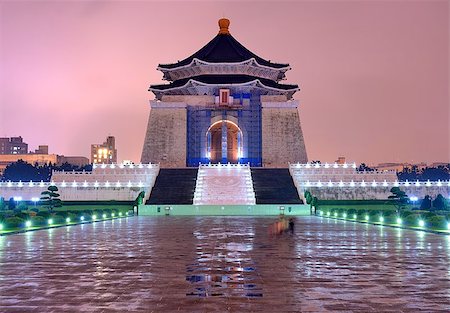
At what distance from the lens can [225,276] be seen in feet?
31.0

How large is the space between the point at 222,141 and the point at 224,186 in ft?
45.6

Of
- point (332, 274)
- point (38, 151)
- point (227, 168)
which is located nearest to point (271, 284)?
point (332, 274)

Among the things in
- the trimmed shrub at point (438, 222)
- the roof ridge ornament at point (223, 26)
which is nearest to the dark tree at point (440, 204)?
the trimmed shrub at point (438, 222)

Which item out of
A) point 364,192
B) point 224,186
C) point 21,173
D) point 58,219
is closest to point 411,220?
point 58,219

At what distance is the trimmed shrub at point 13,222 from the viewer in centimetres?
2212

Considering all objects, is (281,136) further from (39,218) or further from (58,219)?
(39,218)

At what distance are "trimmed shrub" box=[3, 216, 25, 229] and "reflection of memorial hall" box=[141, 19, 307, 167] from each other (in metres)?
31.8

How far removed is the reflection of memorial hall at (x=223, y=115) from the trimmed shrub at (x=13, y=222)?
31779 mm

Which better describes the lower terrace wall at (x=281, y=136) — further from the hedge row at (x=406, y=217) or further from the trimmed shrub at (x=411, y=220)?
the trimmed shrub at (x=411, y=220)

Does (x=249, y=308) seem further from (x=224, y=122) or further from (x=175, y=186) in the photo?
(x=224, y=122)

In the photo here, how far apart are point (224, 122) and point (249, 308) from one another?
48.8m

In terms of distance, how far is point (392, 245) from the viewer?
15281mm

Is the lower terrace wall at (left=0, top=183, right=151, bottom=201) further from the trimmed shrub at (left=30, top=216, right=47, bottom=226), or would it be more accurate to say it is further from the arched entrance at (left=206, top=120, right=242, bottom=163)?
the trimmed shrub at (left=30, top=216, right=47, bottom=226)

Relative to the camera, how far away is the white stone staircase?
127 ft
